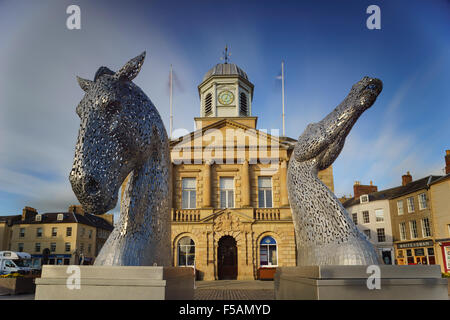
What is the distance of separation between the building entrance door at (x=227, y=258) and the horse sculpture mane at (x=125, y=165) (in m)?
20.6

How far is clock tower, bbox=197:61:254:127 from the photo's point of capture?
95.5 ft

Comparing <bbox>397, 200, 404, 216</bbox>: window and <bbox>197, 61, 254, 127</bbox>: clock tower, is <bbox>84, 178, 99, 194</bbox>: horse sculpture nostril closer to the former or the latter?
<bbox>197, 61, 254, 127</bbox>: clock tower

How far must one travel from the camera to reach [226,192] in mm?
25484

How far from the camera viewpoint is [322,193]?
479 centimetres

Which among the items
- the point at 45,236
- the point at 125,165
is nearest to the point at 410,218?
the point at 125,165

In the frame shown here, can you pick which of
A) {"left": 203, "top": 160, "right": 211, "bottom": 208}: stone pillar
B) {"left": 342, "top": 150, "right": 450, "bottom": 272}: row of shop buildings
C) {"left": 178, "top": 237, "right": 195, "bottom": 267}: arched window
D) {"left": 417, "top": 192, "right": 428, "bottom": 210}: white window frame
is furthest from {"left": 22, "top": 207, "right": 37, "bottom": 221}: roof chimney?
{"left": 417, "top": 192, "right": 428, "bottom": 210}: white window frame

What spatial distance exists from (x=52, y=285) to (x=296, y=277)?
113 inches

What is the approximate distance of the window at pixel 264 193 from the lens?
25.4 metres

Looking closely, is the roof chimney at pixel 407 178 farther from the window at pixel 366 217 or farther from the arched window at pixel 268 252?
the arched window at pixel 268 252

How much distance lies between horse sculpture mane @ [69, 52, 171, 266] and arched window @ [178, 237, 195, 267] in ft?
66.0

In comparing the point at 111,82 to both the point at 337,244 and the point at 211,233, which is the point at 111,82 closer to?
the point at 337,244

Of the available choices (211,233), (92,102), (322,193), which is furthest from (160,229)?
(211,233)

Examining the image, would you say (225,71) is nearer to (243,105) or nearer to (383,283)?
(243,105)

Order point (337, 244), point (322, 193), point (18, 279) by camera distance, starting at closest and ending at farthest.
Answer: point (337, 244) → point (322, 193) → point (18, 279)
